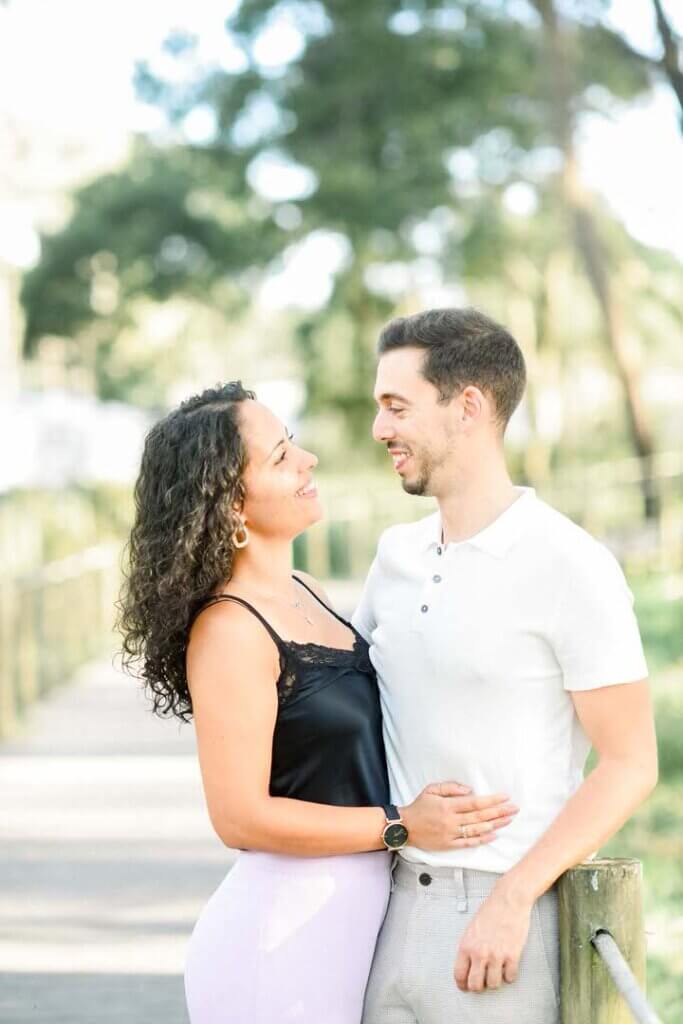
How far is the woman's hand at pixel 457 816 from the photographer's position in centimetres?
278

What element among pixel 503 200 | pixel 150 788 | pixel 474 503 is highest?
pixel 503 200

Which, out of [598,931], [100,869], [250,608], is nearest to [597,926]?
[598,931]

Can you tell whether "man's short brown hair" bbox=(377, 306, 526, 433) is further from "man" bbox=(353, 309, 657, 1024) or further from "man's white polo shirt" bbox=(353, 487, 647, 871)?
"man's white polo shirt" bbox=(353, 487, 647, 871)

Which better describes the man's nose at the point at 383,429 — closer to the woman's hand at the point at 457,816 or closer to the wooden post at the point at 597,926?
the woman's hand at the point at 457,816

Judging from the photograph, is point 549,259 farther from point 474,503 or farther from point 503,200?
point 474,503

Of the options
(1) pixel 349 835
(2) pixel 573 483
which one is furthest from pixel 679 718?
(2) pixel 573 483

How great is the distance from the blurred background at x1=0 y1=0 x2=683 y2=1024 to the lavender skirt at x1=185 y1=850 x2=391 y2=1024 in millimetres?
516

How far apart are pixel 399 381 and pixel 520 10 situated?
19.6 m

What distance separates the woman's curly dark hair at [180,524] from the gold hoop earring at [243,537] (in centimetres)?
1

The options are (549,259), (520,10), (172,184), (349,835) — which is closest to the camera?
(349,835)

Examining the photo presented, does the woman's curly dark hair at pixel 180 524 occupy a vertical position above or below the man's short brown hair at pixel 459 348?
below

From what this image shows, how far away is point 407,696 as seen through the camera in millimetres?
2932

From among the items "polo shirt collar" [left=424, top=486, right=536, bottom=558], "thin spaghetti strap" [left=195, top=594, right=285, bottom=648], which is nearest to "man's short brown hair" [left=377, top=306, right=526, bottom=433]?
"polo shirt collar" [left=424, top=486, right=536, bottom=558]

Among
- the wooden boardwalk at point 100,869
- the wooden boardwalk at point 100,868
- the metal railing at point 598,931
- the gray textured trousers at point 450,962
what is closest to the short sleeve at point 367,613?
the gray textured trousers at point 450,962
